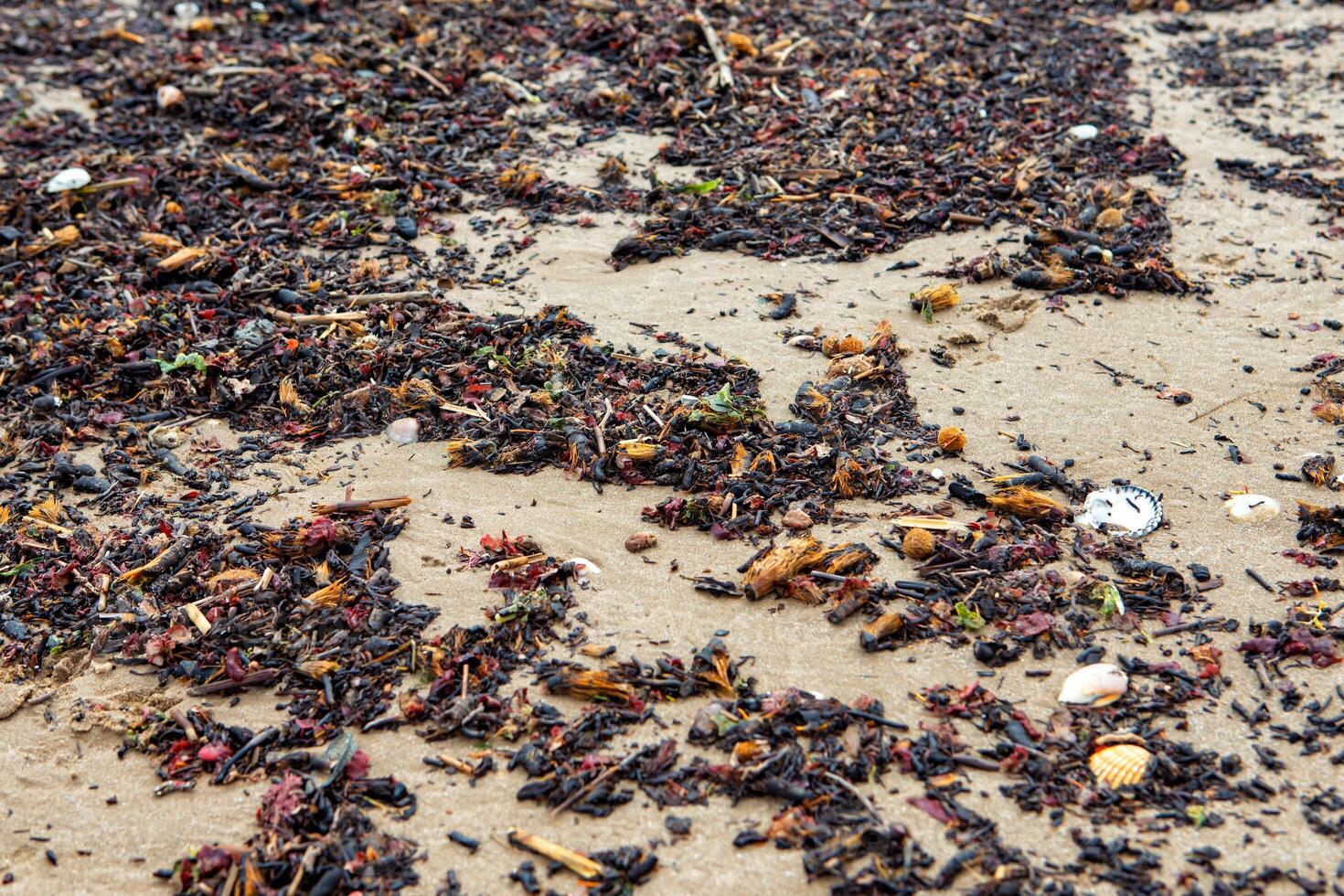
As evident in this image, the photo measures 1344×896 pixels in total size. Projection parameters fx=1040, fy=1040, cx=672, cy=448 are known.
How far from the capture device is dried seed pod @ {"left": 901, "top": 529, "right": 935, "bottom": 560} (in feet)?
11.7

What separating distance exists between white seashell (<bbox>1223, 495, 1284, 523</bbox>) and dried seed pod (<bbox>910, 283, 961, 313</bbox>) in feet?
5.29

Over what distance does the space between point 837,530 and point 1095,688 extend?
1019 millimetres

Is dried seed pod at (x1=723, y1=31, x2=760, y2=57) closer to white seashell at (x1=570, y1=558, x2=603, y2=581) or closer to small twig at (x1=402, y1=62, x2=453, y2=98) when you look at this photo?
small twig at (x1=402, y1=62, x2=453, y2=98)

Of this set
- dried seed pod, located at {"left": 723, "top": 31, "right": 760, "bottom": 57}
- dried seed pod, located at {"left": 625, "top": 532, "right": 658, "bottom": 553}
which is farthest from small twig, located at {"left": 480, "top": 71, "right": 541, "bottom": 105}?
dried seed pod, located at {"left": 625, "top": 532, "right": 658, "bottom": 553}

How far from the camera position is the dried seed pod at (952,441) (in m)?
4.11

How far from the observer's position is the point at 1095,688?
3.08 meters

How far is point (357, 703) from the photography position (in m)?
3.23

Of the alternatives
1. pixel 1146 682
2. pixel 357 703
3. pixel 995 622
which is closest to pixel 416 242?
pixel 357 703

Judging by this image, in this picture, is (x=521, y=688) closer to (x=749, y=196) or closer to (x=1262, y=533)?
(x=1262, y=533)

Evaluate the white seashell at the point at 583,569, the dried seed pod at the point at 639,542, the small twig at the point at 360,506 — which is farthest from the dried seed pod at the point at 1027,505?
the small twig at the point at 360,506

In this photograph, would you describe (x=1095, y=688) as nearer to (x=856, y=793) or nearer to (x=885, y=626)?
(x=885, y=626)

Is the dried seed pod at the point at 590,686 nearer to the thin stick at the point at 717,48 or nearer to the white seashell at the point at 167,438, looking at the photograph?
the white seashell at the point at 167,438

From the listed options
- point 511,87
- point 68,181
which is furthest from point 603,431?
point 68,181

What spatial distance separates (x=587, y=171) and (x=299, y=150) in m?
1.86
